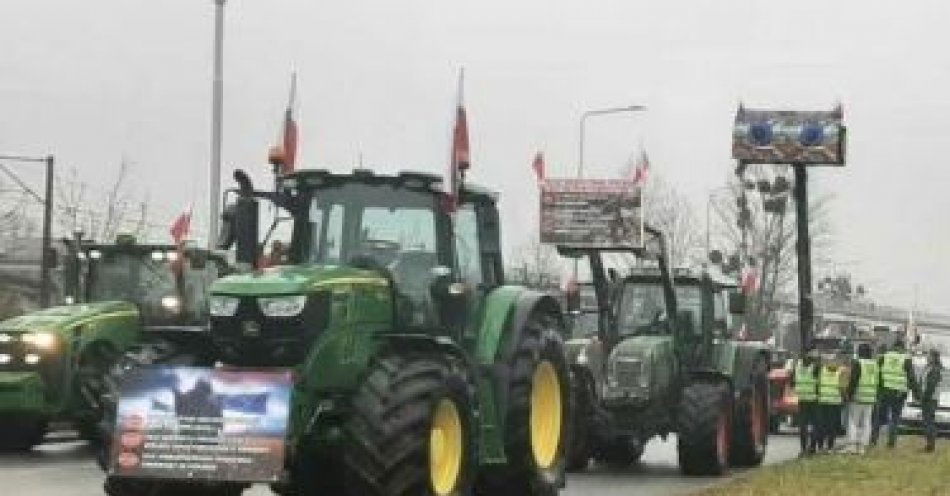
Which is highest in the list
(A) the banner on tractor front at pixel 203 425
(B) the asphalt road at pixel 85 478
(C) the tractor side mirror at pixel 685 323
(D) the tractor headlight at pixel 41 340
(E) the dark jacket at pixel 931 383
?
(C) the tractor side mirror at pixel 685 323

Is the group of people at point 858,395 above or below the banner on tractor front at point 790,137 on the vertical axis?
below

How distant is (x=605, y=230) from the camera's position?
1944 cm

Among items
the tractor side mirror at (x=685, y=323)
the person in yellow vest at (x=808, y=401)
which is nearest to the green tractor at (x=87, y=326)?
the tractor side mirror at (x=685, y=323)

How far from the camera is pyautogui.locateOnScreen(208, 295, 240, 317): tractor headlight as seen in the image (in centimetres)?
1081

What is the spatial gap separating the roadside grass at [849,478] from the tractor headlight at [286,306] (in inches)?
227

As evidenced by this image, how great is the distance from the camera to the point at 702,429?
18.4 meters

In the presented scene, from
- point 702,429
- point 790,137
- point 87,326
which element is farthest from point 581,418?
point 790,137

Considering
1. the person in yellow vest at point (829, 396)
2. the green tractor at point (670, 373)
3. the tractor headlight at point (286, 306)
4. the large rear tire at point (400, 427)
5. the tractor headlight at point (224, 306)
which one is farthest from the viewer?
the person in yellow vest at point (829, 396)

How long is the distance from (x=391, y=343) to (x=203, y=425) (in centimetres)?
147

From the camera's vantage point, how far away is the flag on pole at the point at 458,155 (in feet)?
38.0

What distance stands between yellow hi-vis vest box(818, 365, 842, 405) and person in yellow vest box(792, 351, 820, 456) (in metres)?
0.08

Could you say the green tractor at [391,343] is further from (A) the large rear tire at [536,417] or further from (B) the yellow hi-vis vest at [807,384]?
(B) the yellow hi-vis vest at [807,384]

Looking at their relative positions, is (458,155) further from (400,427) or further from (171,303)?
(171,303)

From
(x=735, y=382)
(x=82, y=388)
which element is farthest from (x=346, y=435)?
(x=735, y=382)
